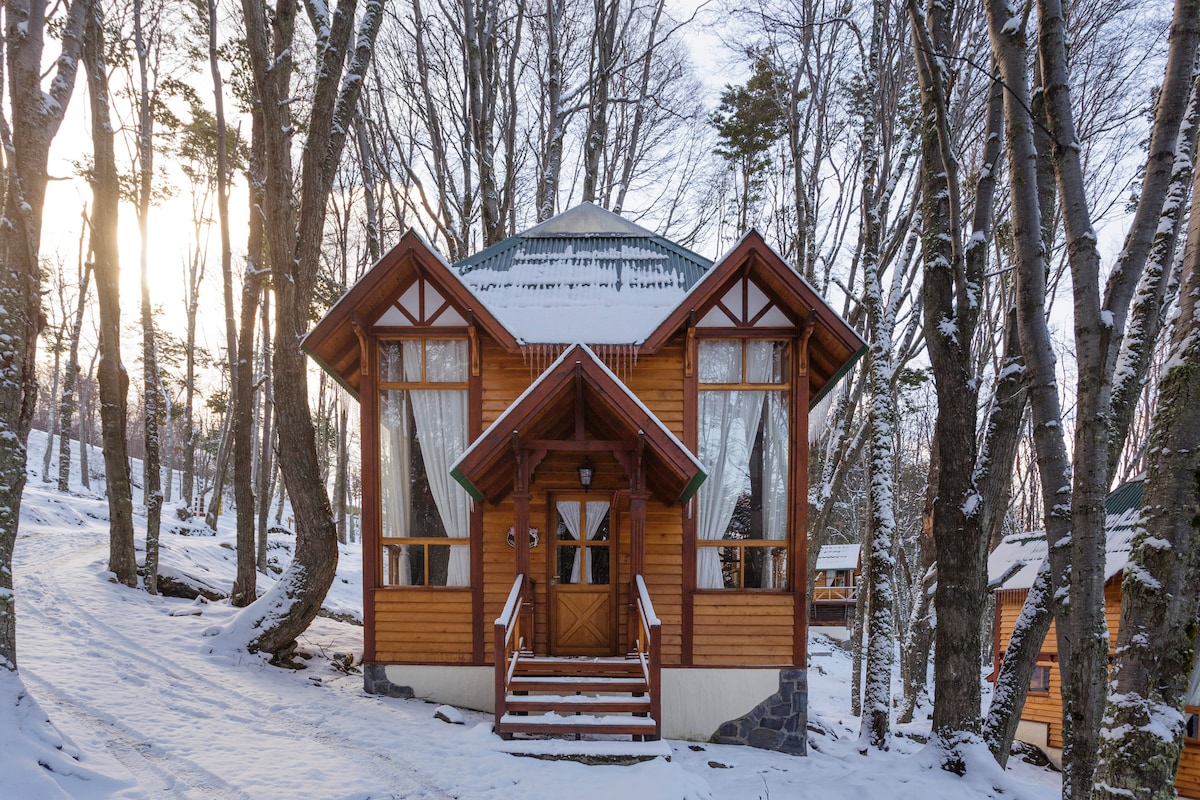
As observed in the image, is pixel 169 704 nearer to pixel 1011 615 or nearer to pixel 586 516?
pixel 586 516

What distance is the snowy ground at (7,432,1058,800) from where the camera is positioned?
16.0ft

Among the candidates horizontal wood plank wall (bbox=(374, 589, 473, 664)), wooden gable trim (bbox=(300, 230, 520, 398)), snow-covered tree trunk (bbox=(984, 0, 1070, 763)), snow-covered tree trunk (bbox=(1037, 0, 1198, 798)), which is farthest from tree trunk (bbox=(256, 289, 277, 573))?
snow-covered tree trunk (bbox=(1037, 0, 1198, 798))

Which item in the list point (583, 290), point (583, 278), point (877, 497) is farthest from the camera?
point (583, 278)

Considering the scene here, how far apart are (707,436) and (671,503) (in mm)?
966

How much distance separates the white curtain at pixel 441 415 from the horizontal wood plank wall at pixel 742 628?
3214 millimetres

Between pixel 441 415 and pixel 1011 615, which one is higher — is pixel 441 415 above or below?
above

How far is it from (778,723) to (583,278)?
6132 mm

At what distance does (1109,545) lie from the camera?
12469 millimetres

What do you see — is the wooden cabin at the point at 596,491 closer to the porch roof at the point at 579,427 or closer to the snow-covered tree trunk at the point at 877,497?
the porch roof at the point at 579,427

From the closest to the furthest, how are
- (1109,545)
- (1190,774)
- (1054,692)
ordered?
(1190,774)
(1109,545)
(1054,692)

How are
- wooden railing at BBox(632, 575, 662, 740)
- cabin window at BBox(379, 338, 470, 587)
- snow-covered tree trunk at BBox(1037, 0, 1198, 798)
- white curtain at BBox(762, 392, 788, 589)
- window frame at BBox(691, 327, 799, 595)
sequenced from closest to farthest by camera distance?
snow-covered tree trunk at BBox(1037, 0, 1198, 798), wooden railing at BBox(632, 575, 662, 740), window frame at BBox(691, 327, 799, 595), white curtain at BBox(762, 392, 788, 589), cabin window at BBox(379, 338, 470, 587)

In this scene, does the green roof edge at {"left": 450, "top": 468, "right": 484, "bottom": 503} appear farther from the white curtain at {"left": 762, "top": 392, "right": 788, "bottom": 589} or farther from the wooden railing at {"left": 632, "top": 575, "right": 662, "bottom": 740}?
the white curtain at {"left": 762, "top": 392, "right": 788, "bottom": 589}

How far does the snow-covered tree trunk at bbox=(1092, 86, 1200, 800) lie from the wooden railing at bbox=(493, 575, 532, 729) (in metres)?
4.59

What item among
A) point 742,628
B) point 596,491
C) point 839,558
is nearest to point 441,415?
point 596,491
